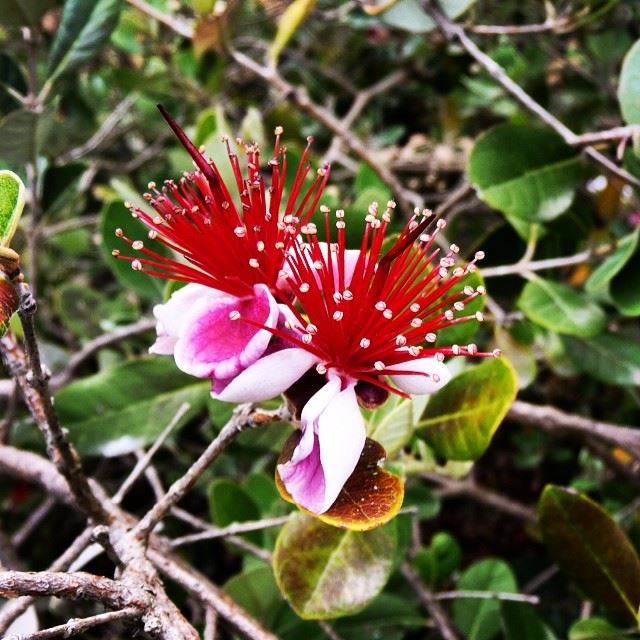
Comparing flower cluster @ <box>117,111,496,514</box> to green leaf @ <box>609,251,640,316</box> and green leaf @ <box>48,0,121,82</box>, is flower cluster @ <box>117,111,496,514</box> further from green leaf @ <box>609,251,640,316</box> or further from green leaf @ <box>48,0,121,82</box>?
green leaf @ <box>48,0,121,82</box>

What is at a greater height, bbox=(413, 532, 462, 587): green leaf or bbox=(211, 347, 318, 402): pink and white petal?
bbox=(211, 347, 318, 402): pink and white petal

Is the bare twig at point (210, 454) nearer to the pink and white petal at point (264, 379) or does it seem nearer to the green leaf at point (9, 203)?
the pink and white petal at point (264, 379)

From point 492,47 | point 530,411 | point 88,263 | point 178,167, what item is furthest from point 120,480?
point 492,47

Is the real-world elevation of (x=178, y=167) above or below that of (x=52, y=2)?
below

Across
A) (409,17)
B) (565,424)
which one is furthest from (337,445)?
(409,17)

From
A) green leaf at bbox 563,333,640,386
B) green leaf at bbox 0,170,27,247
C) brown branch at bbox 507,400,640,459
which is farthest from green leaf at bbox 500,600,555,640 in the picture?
green leaf at bbox 0,170,27,247

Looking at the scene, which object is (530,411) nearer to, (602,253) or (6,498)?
(602,253)

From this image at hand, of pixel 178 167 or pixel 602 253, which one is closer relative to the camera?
pixel 602 253
